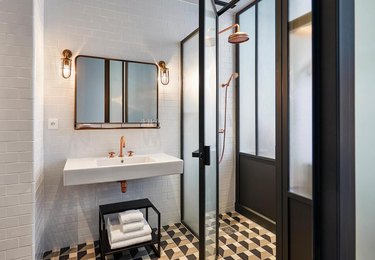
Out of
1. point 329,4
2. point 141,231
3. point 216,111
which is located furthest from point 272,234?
point 329,4

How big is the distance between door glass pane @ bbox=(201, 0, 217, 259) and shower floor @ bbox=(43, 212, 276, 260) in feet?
1.71

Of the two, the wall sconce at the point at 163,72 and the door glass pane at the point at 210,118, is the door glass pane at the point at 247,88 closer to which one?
the wall sconce at the point at 163,72

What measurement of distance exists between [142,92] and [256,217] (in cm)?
206

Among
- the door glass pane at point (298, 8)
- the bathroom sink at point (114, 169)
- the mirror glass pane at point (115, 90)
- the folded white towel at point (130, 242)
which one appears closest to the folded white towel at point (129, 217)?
the folded white towel at point (130, 242)

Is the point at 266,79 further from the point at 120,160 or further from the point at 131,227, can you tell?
the point at 131,227

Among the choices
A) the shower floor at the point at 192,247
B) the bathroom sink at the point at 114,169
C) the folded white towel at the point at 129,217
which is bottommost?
the shower floor at the point at 192,247

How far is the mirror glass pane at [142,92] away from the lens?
254cm

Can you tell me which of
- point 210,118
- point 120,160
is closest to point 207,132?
point 210,118

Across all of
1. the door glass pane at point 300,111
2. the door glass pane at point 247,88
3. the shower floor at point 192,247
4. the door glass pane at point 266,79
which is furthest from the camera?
the door glass pane at point 247,88

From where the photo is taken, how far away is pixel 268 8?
2.75m

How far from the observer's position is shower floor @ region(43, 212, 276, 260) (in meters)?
2.12

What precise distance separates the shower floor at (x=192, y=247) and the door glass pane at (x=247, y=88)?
0.98 m

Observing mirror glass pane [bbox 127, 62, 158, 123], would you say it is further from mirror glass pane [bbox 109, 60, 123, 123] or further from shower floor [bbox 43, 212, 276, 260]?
shower floor [bbox 43, 212, 276, 260]

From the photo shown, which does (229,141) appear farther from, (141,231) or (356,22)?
(356,22)
